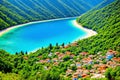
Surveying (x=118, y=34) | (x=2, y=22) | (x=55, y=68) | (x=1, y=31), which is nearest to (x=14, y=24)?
(x=2, y=22)

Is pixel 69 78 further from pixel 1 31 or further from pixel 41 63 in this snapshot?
pixel 1 31

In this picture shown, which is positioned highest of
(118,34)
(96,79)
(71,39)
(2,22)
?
(2,22)

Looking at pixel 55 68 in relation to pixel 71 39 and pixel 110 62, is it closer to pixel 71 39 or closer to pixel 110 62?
pixel 110 62

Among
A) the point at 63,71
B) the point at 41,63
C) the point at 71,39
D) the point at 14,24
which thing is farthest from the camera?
the point at 14,24

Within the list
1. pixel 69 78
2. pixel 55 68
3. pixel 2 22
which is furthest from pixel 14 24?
pixel 69 78

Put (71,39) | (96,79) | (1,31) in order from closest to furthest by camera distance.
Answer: (96,79), (71,39), (1,31)

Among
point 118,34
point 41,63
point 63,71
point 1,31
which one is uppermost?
point 1,31

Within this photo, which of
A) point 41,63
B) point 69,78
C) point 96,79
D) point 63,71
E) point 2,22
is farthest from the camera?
point 2,22

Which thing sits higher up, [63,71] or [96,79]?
[63,71]

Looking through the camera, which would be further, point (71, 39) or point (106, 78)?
point (71, 39)
